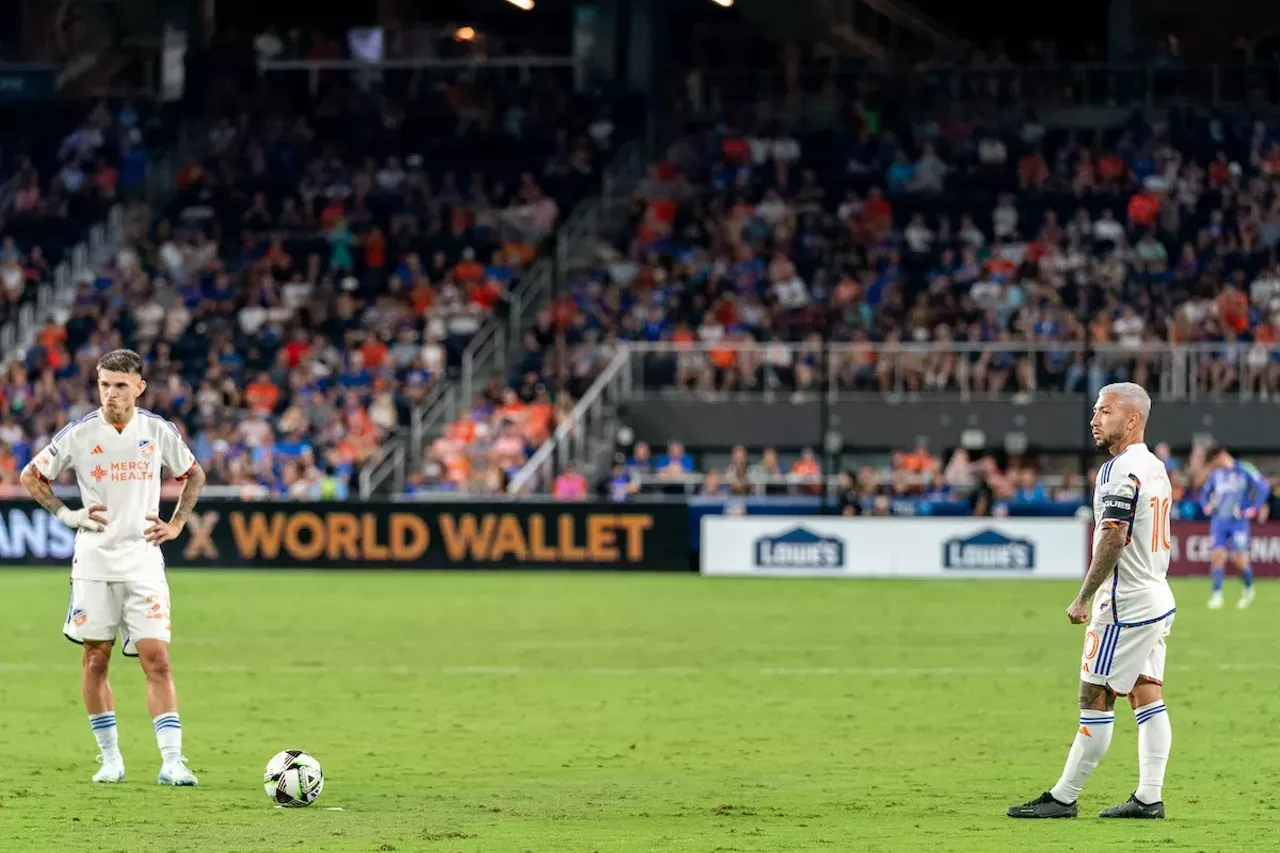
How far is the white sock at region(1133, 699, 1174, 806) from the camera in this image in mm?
9688

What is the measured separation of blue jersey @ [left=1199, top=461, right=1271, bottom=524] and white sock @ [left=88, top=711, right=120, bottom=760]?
18.4 meters

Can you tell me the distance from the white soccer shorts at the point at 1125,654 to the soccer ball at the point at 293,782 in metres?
3.53

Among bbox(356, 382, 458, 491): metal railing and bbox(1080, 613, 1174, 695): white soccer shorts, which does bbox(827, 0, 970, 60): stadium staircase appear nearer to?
bbox(356, 382, 458, 491): metal railing

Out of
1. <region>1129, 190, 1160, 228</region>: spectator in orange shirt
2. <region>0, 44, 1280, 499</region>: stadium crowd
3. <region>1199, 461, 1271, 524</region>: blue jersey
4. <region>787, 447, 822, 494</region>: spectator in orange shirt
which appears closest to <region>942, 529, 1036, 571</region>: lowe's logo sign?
<region>0, 44, 1280, 499</region>: stadium crowd

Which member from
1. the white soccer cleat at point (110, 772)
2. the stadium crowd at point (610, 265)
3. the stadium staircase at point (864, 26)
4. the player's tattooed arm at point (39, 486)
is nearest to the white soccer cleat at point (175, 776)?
the white soccer cleat at point (110, 772)

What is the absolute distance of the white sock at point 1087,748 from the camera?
9609 mm

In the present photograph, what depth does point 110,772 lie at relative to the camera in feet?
36.1

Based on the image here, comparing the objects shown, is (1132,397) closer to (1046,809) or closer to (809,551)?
(1046,809)

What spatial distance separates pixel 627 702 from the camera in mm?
15828

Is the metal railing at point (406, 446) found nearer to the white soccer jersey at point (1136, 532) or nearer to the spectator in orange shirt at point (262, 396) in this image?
the spectator in orange shirt at point (262, 396)

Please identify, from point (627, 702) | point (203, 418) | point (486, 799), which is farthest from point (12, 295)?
point (486, 799)

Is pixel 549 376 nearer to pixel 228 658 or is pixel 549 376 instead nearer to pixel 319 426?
pixel 319 426

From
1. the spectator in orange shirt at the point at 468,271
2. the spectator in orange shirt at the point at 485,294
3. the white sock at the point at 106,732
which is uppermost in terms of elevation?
the spectator in orange shirt at the point at 468,271

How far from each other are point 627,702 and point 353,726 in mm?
2395
